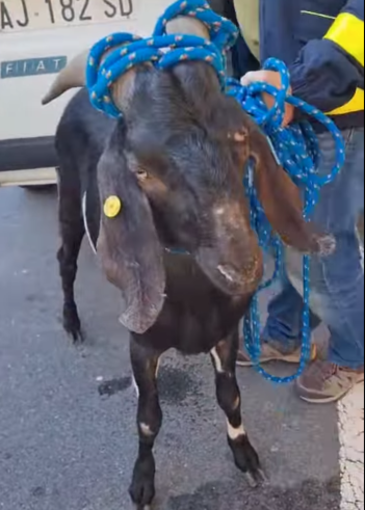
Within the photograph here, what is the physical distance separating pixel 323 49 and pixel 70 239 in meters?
2.27

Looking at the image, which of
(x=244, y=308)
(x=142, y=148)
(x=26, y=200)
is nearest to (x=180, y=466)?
(x=244, y=308)

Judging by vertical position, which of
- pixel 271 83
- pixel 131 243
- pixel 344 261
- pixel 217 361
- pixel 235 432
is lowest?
pixel 235 432

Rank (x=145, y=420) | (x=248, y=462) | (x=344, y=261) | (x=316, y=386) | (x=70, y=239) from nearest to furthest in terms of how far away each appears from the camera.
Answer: (x=344, y=261)
(x=145, y=420)
(x=248, y=462)
(x=316, y=386)
(x=70, y=239)

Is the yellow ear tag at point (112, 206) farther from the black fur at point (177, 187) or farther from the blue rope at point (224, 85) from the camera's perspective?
the blue rope at point (224, 85)

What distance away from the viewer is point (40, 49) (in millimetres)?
3695

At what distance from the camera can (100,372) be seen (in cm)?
372

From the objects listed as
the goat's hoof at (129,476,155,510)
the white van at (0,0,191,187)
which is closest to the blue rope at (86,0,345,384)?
Result: the goat's hoof at (129,476,155,510)

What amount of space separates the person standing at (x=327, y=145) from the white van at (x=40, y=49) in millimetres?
495

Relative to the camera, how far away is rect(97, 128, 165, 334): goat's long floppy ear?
1.88 meters

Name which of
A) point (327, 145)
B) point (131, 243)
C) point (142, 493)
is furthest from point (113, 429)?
point (327, 145)

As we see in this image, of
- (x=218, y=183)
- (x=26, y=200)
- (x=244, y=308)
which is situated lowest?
(x=26, y=200)

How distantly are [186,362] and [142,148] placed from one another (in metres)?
1.99

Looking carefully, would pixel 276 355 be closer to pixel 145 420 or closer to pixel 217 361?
pixel 217 361

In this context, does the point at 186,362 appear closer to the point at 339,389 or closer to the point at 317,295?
the point at 339,389
